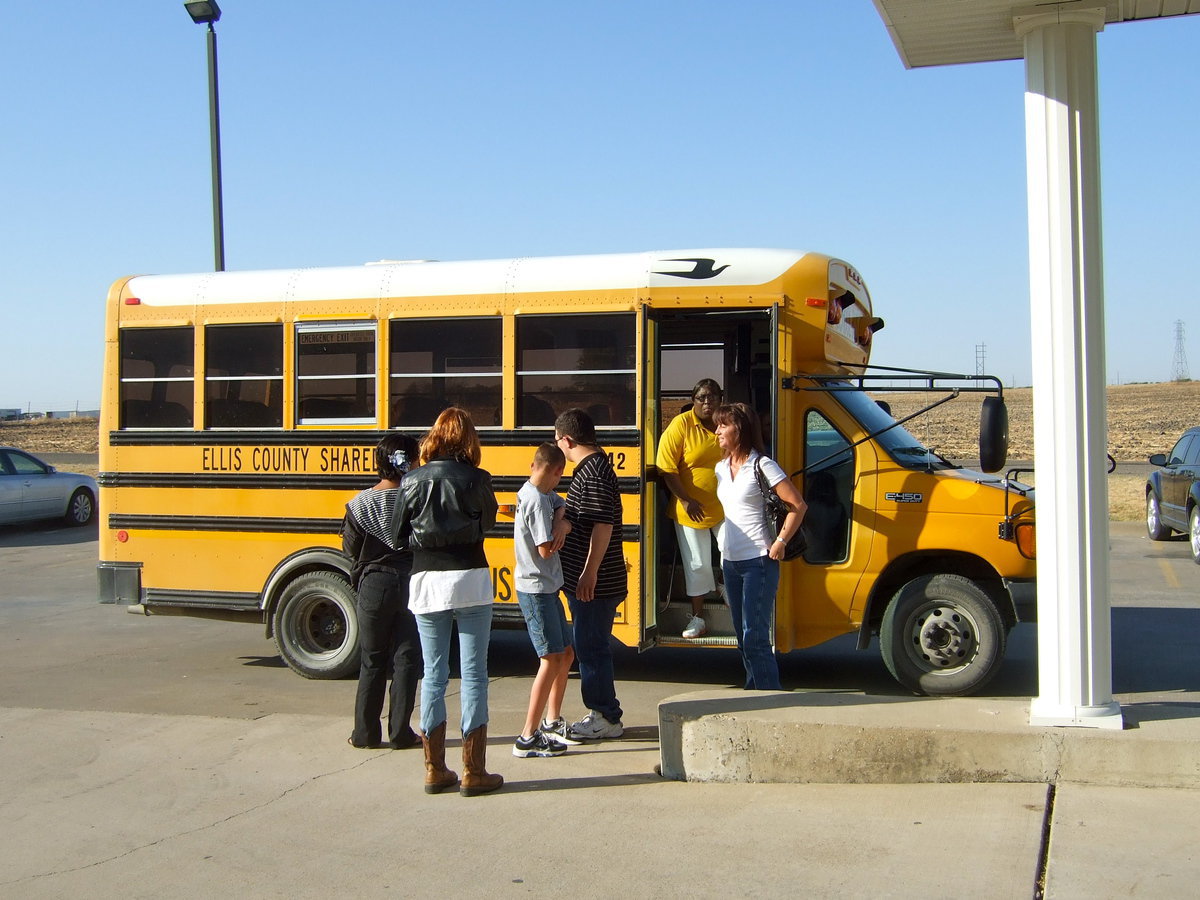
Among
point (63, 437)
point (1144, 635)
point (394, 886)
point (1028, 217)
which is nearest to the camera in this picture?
point (394, 886)

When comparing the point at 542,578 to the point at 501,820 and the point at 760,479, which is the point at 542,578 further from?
the point at 760,479

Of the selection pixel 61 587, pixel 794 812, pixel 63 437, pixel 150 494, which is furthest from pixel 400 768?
pixel 63 437

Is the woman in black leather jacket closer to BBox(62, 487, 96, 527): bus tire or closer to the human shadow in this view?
the human shadow

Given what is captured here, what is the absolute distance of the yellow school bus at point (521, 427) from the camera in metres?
7.56

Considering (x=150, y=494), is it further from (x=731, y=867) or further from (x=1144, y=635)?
(x=1144, y=635)

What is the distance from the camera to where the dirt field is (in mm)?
28045

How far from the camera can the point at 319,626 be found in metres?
8.80

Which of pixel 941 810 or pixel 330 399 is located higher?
pixel 330 399

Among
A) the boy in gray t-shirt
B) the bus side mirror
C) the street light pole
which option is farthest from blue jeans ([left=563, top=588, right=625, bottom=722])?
the street light pole

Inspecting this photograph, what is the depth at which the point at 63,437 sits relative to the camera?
5766cm

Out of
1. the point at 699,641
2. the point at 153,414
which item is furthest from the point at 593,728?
the point at 153,414

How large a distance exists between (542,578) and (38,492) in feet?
53.4

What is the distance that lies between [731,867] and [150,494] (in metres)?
5.97

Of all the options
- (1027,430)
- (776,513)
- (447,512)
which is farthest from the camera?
(1027,430)
